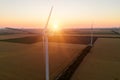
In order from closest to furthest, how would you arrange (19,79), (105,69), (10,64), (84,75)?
(19,79), (84,75), (105,69), (10,64)

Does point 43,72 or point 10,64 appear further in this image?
point 10,64

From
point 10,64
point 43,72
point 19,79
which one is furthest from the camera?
point 10,64

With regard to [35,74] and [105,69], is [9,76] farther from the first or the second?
[105,69]

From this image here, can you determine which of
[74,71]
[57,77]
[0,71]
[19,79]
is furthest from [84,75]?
[0,71]

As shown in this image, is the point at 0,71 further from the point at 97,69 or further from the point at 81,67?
the point at 97,69

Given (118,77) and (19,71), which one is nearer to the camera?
(118,77)

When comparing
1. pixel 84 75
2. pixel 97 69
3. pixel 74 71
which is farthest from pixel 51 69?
pixel 97 69

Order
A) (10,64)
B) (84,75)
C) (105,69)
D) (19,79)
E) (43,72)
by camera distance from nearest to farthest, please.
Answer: (19,79) → (84,75) → (43,72) → (105,69) → (10,64)

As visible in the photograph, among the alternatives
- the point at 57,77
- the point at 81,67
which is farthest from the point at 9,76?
the point at 81,67

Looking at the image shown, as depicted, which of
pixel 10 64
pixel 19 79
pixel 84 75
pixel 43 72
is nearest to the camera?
pixel 19 79
